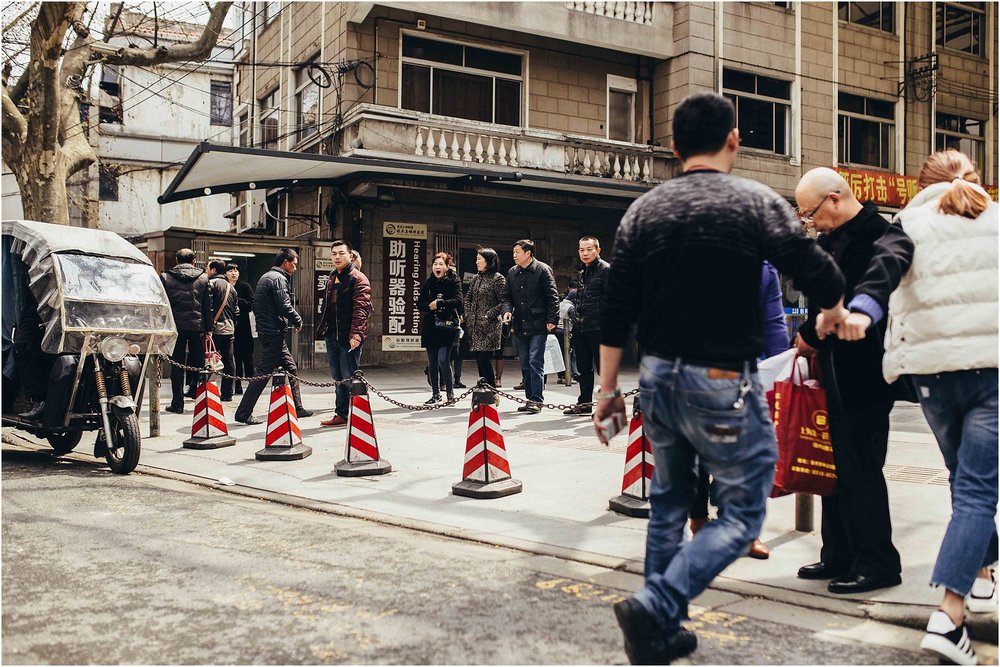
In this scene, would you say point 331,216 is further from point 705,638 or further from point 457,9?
point 705,638

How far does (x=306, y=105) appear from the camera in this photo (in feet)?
68.2

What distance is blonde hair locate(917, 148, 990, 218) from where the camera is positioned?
3547 mm

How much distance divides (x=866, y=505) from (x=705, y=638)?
3.65 feet

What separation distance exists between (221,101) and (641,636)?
110ft

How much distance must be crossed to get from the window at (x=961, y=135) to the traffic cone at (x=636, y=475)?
74.3 feet

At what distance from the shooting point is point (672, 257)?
3109mm

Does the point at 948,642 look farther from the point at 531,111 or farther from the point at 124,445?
the point at 531,111

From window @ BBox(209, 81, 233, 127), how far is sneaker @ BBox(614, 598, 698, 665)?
33209 millimetres

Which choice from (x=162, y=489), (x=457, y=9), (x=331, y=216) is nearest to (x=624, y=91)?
(x=457, y=9)

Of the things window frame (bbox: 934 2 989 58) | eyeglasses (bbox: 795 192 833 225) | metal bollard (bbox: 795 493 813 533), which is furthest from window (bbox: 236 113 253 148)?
eyeglasses (bbox: 795 192 833 225)

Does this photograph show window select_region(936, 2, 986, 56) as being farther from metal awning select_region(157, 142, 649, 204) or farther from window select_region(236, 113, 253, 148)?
window select_region(236, 113, 253, 148)

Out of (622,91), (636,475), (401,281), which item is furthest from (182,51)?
(636,475)

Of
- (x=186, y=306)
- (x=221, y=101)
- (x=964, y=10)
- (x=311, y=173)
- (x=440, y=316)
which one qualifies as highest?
(x=964, y=10)

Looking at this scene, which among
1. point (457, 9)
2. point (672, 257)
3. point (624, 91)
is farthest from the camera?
point (624, 91)
